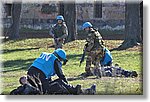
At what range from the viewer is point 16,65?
1075 cm

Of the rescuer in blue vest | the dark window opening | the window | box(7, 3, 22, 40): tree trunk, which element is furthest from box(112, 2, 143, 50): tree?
the dark window opening

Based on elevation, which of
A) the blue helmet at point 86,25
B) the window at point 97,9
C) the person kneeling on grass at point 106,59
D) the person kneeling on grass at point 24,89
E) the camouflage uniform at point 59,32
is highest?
the window at point 97,9

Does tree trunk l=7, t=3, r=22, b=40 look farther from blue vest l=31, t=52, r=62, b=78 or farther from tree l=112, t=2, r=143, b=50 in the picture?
tree l=112, t=2, r=143, b=50

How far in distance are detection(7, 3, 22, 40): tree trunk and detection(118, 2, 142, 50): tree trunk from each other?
956 millimetres

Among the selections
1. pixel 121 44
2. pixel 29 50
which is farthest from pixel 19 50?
pixel 121 44

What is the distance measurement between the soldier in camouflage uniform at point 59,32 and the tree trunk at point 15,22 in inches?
12.7

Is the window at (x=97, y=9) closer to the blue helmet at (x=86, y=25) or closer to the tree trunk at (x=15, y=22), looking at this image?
the blue helmet at (x=86, y=25)

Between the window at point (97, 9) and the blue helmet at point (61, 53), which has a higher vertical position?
the window at point (97, 9)

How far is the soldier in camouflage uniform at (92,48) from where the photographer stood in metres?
10.7

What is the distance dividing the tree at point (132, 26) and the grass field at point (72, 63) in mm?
56

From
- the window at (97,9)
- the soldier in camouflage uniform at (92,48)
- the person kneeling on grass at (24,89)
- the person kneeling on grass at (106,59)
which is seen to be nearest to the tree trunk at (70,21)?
the soldier in camouflage uniform at (92,48)

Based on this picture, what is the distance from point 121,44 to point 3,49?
1080 mm

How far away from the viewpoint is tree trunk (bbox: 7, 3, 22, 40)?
1076 centimetres

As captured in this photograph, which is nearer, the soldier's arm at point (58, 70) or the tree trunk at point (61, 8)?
the soldier's arm at point (58, 70)
